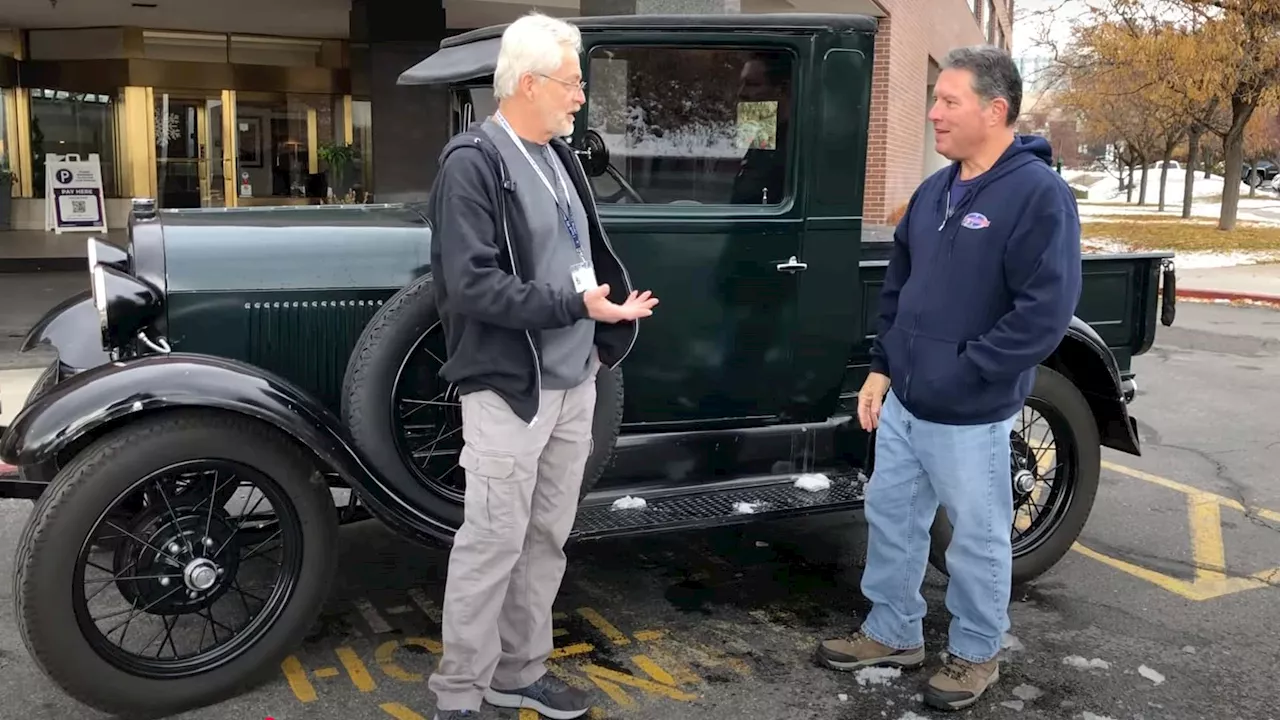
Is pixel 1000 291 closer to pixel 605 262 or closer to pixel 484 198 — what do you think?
pixel 605 262

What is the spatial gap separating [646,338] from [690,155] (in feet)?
2.00

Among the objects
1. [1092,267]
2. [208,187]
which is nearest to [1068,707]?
[1092,267]

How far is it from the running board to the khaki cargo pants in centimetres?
36

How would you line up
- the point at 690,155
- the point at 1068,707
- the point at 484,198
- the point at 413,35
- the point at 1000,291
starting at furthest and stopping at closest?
the point at 413,35, the point at 690,155, the point at 1068,707, the point at 1000,291, the point at 484,198

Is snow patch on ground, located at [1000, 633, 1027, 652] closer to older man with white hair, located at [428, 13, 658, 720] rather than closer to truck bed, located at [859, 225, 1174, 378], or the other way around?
truck bed, located at [859, 225, 1174, 378]

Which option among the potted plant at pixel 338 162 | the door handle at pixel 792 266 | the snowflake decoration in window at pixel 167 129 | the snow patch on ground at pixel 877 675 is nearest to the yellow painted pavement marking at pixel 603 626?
the snow patch on ground at pixel 877 675

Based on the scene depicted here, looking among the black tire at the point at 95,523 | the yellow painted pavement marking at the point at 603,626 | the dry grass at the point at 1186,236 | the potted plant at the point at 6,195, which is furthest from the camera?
the dry grass at the point at 1186,236

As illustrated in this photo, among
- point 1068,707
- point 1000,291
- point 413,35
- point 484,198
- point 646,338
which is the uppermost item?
point 413,35

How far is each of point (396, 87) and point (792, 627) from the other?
10.7 m

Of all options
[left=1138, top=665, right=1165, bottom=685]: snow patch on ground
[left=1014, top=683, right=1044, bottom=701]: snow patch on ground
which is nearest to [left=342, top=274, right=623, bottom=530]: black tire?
[left=1014, top=683, right=1044, bottom=701]: snow patch on ground

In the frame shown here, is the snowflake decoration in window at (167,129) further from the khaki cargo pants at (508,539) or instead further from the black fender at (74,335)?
the khaki cargo pants at (508,539)

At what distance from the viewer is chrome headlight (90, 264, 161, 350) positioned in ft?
9.66

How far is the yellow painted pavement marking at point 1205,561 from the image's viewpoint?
4.03m

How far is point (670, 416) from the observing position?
11.7 ft
